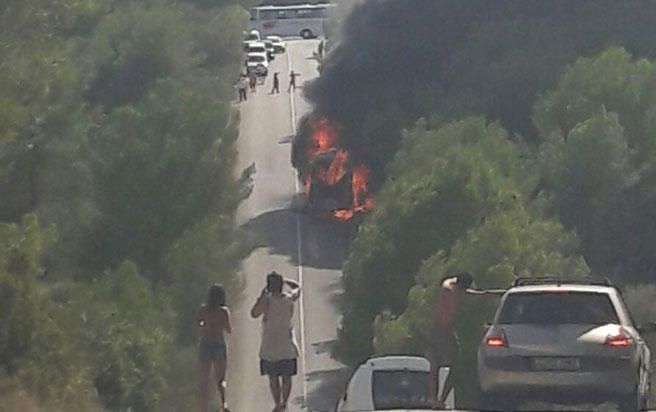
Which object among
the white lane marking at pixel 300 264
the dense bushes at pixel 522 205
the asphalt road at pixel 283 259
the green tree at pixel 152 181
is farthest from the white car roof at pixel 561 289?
the white lane marking at pixel 300 264

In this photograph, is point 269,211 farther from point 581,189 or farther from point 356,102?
point 581,189

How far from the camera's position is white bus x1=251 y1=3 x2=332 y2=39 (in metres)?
108

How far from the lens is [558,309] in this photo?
14.8 metres

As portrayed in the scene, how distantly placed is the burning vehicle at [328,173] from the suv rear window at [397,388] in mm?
33222

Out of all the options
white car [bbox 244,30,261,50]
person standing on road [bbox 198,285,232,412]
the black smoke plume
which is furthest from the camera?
white car [bbox 244,30,261,50]

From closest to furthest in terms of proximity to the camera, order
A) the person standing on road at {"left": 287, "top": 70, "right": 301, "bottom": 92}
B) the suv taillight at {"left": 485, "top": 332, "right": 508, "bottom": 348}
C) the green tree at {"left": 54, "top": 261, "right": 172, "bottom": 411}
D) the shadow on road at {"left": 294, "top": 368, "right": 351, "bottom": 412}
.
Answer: the suv taillight at {"left": 485, "top": 332, "right": 508, "bottom": 348}
the green tree at {"left": 54, "top": 261, "right": 172, "bottom": 411}
the shadow on road at {"left": 294, "top": 368, "right": 351, "bottom": 412}
the person standing on road at {"left": 287, "top": 70, "right": 301, "bottom": 92}

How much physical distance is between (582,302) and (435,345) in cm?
167

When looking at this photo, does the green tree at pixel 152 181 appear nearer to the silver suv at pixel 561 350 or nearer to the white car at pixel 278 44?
the silver suv at pixel 561 350

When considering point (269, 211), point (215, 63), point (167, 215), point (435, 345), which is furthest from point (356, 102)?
point (435, 345)

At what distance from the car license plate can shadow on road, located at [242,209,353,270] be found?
4177 centimetres

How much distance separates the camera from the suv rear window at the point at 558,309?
14750 millimetres

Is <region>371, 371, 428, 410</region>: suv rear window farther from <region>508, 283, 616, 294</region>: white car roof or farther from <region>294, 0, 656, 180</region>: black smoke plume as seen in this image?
<region>294, 0, 656, 180</region>: black smoke plume

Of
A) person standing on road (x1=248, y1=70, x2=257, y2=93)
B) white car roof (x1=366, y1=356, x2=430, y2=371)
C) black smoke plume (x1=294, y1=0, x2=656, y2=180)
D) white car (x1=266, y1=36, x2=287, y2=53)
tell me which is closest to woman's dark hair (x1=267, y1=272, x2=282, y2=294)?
white car roof (x1=366, y1=356, x2=430, y2=371)

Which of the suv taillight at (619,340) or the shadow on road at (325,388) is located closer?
the suv taillight at (619,340)
